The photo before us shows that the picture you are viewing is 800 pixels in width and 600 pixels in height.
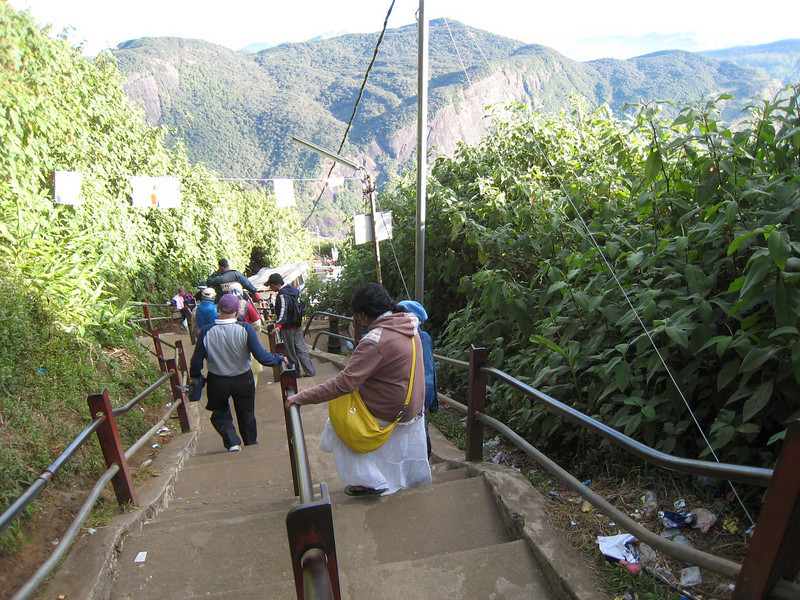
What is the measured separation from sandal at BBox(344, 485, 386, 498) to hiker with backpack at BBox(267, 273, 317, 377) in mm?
3854

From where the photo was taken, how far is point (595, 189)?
4992 mm

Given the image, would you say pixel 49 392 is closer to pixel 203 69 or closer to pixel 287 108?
pixel 287 108

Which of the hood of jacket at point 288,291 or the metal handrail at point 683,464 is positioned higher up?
the metal handrail at point 683,464

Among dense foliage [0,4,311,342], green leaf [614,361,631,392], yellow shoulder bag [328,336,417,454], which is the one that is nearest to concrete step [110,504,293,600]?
yellow shoulder bag [328,336,417,454]

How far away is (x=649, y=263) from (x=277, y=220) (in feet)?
80.3

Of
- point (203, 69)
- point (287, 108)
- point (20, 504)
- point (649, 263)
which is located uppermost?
point (203, 69)

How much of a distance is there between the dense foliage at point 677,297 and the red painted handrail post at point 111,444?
2545 millimetres

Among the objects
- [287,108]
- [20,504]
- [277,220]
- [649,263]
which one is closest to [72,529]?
[20,504]

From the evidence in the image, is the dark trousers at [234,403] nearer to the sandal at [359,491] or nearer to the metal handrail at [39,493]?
the metal handrail at [39,493]

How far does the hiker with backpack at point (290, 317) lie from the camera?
7.02 metres

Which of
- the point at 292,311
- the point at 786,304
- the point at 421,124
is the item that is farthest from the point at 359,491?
the point at 421,124

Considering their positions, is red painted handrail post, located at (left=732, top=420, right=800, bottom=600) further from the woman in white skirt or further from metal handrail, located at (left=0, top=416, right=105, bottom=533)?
metal handrail, located at (left=0, top=416, right=105, bottom=533)

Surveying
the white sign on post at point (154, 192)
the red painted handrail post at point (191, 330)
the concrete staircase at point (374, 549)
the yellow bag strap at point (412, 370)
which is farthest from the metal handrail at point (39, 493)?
the white sign on post at point (154, 192)

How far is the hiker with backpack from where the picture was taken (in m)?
7.02
